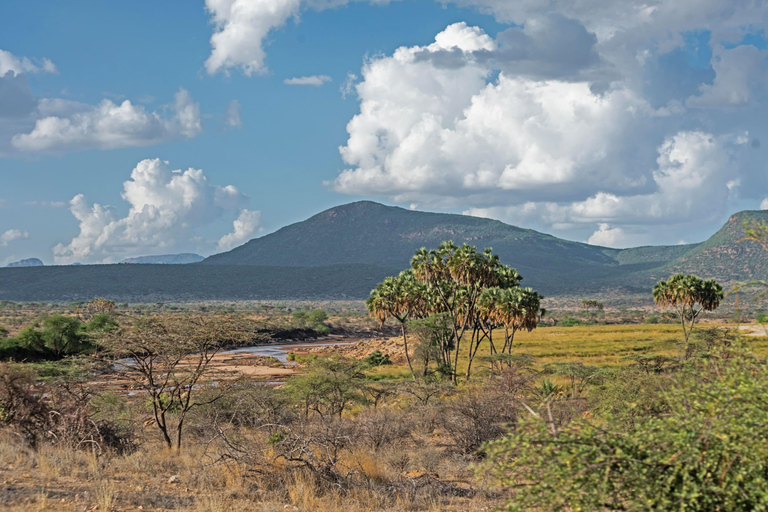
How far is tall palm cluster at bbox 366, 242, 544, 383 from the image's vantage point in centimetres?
4162

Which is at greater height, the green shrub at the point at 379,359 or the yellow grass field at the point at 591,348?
the yellow grass field at the point at 591,348

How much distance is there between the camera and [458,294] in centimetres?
Result: 4525

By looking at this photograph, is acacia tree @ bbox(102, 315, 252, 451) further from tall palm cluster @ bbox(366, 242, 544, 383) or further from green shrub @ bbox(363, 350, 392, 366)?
green shrub @ bbox(363, 350, 392, 366)

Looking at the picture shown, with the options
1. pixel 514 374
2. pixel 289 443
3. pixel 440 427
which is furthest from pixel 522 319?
pixel 289 443

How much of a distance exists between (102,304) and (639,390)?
116 m

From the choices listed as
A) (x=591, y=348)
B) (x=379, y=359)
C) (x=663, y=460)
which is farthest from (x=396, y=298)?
(x=663, y=460)

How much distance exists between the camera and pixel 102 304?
384 ft

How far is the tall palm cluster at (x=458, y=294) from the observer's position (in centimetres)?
4162

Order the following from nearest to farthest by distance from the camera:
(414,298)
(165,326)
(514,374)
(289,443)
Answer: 1. (289,443)
2. (165,326)
3. (514,374)
4. (414,298)

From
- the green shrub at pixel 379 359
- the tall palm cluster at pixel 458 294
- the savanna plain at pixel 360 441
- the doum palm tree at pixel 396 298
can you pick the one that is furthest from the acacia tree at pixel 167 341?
the green shrub at pixel 379 359

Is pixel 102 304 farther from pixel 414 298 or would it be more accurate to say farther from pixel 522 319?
pixel 522 319

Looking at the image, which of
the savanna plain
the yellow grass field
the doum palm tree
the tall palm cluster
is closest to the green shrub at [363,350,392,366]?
the yellow grass field

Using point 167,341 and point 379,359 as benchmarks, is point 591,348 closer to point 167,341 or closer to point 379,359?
point 379,359

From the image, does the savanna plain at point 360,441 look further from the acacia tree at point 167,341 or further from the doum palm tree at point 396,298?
the doum palm tree at point 396,298
